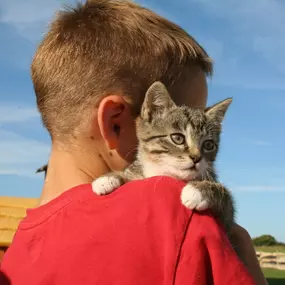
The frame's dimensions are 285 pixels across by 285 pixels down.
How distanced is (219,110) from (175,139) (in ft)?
1.42

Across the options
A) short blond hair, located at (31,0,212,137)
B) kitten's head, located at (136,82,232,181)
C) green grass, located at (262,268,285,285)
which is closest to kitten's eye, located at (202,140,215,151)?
kitten's head, located at (136,82,232,181)

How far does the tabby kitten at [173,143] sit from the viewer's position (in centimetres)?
306

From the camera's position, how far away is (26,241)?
2789 mm

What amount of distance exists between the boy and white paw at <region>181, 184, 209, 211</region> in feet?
0.12

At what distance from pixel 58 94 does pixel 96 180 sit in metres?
0.69

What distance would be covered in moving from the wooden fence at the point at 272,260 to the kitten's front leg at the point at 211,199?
19.5m

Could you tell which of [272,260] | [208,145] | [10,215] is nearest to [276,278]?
[272,260]

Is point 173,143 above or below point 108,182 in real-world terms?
above

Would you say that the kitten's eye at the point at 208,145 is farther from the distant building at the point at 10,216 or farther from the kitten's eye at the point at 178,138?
the distant building at the point at 10,216

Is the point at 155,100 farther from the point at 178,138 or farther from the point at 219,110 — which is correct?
the point at 219,110

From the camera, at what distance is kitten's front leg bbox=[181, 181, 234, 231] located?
234 cm

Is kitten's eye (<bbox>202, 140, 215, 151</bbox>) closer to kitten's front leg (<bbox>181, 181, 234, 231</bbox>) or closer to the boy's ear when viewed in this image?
kitten's front leg (<bbox>181, 181, 234, 231</bbox>)

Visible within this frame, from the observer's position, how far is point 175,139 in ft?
10.7

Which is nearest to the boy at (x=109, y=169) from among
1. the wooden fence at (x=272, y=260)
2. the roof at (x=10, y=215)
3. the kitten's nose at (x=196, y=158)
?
the kitten's nose at (x=196, y=158)
